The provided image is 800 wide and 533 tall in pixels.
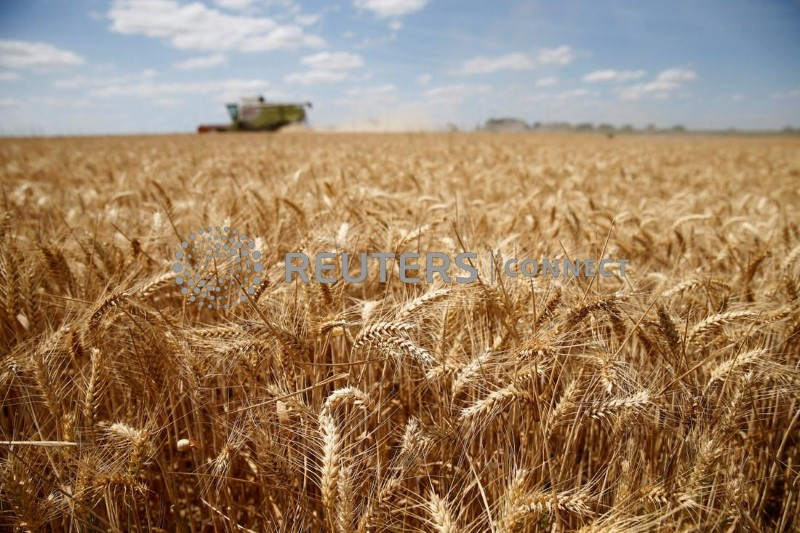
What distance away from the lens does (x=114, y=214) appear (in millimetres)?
2607

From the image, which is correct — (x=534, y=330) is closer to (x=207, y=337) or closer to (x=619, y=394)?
(x=619, y=394)

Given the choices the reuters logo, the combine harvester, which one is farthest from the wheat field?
the combine harvester

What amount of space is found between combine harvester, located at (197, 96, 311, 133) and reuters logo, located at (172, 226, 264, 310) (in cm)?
3804

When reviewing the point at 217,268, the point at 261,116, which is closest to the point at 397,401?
the point at 217,268

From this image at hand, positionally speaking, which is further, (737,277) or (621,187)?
(621,187)

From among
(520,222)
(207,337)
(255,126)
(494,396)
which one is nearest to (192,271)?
(207,337)

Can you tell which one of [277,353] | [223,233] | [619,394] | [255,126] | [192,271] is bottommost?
[619,394]

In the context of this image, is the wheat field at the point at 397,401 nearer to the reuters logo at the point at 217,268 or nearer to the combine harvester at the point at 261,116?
the reuters logo at the point at 217,268

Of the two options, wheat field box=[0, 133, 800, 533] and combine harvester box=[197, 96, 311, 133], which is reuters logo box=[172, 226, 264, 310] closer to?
wheat field box=[0, 133, 800, 533]

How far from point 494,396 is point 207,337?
0.88 m

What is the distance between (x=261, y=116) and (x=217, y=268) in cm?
3889

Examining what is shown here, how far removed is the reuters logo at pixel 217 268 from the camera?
5.13 feet

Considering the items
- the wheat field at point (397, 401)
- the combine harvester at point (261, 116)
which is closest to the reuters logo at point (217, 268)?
the wheat field at point (397, 401)

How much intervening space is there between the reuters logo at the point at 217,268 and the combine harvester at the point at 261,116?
125ft
